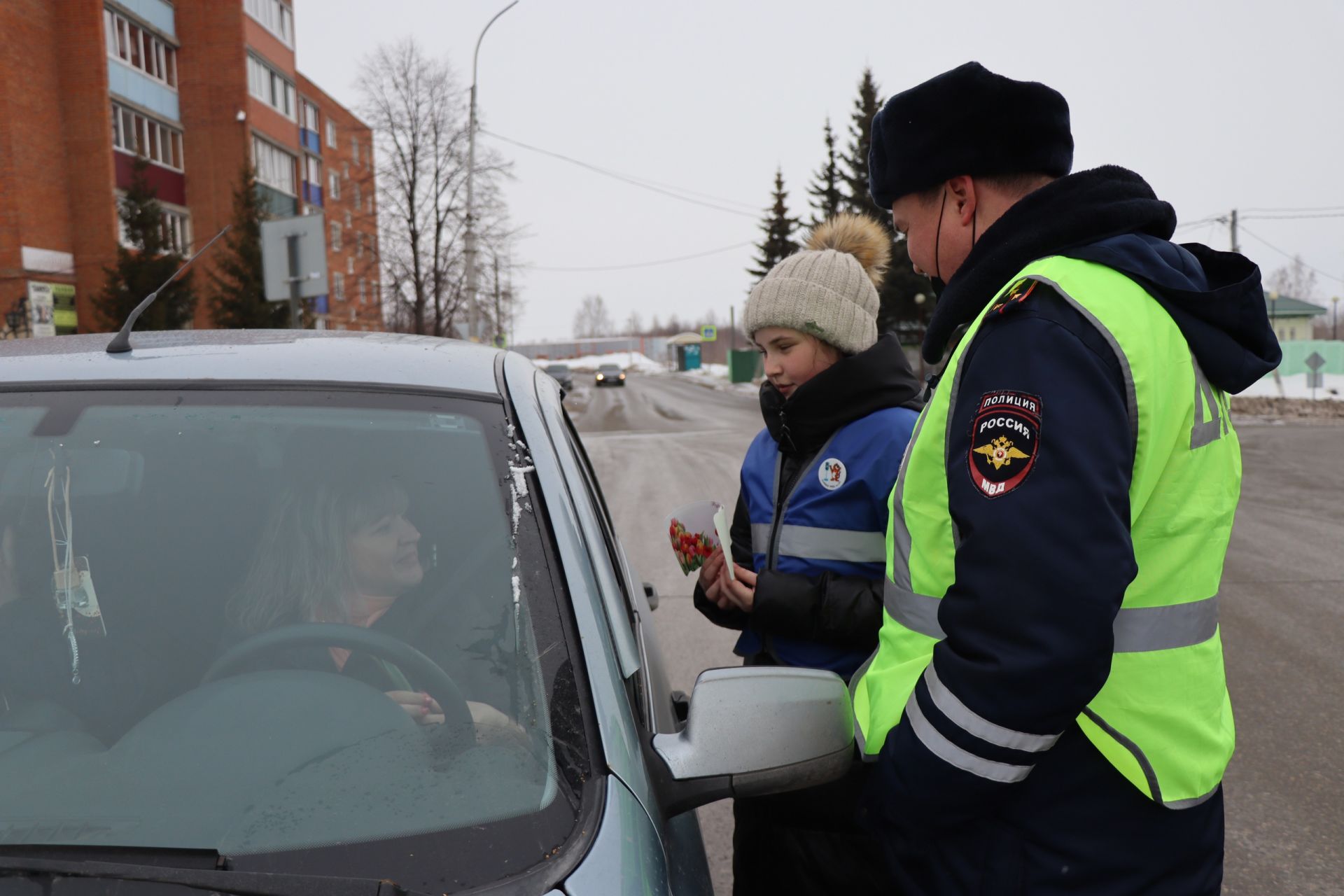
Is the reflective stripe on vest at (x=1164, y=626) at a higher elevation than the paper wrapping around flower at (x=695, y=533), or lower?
higher

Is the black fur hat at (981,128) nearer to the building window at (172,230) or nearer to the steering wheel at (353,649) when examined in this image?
the steering wheel at (353,649)

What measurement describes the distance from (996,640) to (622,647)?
583mm

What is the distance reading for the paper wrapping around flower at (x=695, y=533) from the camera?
2326 mm

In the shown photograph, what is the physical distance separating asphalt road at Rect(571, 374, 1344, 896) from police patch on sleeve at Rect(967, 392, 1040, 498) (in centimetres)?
214

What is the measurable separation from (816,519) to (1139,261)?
3.25 feet

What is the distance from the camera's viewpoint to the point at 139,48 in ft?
A: 105

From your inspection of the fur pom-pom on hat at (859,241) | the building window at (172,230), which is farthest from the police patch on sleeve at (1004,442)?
the building window at (172,230)

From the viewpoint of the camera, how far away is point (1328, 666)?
15.6 feet

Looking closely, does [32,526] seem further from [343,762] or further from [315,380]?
[343,762]

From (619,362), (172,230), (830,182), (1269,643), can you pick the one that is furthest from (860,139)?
(619,362)

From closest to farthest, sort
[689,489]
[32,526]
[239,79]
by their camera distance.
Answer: [32,526] < [689,489] < [239,79]

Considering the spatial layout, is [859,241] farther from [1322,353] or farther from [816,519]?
[1322,353]

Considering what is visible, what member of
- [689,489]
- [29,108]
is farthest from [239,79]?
[689,489]

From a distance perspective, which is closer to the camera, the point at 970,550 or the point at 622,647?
the point at 970,550
